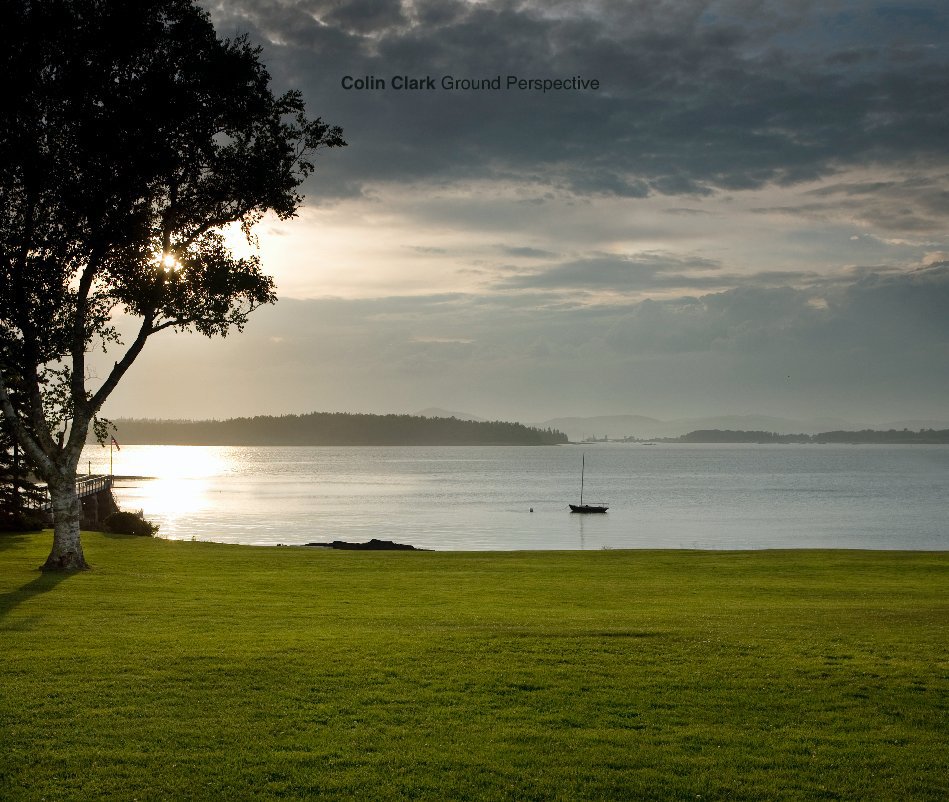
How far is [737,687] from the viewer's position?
14016 mm

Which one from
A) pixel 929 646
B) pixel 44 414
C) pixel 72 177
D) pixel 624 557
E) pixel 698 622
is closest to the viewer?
pixel 929 646

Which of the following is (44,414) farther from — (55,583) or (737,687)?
(737,687)

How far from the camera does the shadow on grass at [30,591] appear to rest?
21281mm

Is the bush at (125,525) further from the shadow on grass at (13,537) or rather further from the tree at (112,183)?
the tree at (112,183)

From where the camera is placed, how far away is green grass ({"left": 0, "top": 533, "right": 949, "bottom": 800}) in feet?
34.3

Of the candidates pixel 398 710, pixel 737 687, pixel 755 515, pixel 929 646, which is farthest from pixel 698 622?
pixel 755 515

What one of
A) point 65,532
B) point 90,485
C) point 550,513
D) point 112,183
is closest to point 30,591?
point 65,532

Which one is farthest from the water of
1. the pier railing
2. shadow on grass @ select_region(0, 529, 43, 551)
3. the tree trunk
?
the tree trunk

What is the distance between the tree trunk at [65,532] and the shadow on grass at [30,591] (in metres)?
0.60

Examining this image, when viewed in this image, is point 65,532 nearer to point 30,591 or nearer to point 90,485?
point 30,591

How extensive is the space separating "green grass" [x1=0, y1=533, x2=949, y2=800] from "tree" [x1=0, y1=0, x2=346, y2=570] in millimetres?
8684

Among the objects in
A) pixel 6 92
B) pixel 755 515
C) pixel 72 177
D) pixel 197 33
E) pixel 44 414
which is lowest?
pixel 755 515

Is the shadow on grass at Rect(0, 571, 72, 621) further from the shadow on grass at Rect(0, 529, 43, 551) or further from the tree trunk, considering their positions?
the shadow on grass at Rect(0, 529, 43, 551)

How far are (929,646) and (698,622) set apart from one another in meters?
4.60
